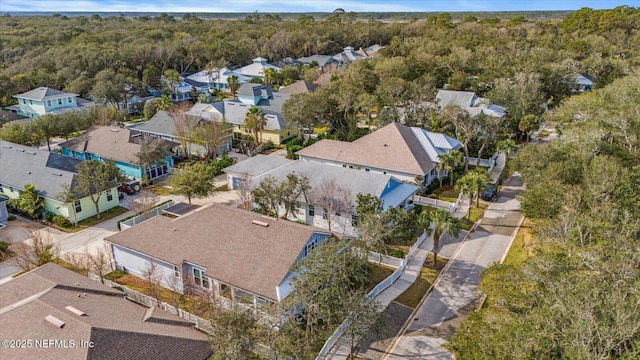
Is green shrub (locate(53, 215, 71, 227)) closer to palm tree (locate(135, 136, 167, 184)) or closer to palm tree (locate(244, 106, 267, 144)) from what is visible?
palm tree (locate(135, 136, 167, 184))

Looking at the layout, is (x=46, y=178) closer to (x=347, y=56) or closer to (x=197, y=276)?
(x=197, y=276)

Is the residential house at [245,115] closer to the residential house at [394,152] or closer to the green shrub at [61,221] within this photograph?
the residential house at [394,152]

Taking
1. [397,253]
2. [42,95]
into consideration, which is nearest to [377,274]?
[397,253]

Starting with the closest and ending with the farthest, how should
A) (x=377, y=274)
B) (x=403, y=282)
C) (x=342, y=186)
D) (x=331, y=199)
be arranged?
(x=403, y=282), (x=377, y=274), (x=331, y=199), (x=342, y=186)

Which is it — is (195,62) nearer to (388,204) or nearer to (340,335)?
(388,204)

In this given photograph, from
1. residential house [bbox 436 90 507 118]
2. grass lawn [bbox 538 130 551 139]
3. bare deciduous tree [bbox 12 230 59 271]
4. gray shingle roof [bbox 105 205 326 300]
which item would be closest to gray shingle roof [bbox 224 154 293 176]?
gray shingle roof [bbox 105 205 326 300]

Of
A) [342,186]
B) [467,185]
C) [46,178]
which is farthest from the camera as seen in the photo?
[46,178]

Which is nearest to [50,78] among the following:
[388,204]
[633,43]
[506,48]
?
[388,204]
